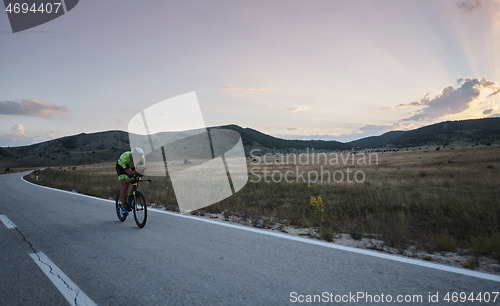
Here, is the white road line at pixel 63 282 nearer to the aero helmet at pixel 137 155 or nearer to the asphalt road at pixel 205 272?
the asphalt road at pixel 205 272

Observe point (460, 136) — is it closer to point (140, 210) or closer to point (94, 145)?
point (140, 210)

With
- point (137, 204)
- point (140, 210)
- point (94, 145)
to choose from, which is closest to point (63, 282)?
point (140, 210)

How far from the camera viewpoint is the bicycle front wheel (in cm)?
632

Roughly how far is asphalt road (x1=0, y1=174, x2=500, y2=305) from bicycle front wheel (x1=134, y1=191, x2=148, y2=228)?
22.6 inches

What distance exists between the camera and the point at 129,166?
6.67m

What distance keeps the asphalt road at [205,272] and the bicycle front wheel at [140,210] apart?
0.58 meters

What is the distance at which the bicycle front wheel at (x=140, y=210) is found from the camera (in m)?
6.32

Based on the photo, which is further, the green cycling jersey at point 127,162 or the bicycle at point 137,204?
the green cycling jersey at point 127,162

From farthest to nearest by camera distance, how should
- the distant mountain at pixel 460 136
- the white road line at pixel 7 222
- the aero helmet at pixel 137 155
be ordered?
the distant mountain at pixel 460 136
the white road line at pixel 7 222
the aero helmet at pixel 137 155

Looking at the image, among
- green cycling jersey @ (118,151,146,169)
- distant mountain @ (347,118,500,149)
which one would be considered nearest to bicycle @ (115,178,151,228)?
green cycling jersey @ (118,151,146,169)

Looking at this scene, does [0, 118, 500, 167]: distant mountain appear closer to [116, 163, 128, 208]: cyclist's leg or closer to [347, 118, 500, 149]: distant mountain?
[347, 118, 500, 149]: distant mountain

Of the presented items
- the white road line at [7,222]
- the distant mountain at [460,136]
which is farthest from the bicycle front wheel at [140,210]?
the distant mountain at [460,136]

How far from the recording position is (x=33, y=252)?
4.65 meters

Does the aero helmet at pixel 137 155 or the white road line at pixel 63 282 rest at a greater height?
the aero helmet at pixel 137 155
